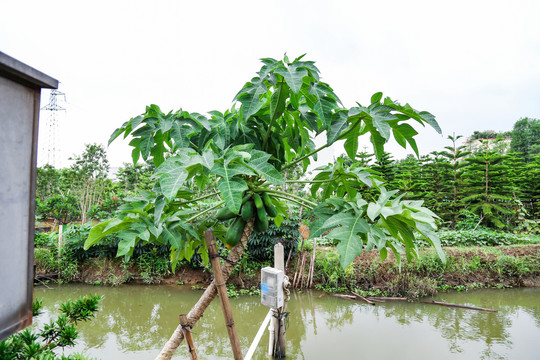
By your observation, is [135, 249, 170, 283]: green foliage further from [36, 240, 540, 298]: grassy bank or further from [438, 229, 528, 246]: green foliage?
[438, 229, 528, 246]: green foliage

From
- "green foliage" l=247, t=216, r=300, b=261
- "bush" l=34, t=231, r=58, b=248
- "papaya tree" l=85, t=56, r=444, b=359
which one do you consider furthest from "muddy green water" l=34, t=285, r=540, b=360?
"papaya tree" l=85, t=56, r=444, b=359

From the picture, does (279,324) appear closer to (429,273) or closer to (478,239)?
(429,273)

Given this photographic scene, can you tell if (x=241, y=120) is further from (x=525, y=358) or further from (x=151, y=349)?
(x=525, y=358)

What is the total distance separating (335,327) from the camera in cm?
404

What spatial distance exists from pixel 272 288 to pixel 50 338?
1391 millimetres

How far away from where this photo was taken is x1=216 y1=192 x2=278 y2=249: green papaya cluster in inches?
42.6

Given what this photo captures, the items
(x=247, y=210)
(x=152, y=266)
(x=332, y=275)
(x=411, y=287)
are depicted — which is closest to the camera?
(x=247, y=210)

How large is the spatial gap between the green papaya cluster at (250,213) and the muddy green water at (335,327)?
260cm

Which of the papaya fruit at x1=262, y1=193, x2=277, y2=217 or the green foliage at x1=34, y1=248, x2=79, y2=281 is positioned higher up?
the papaya fruit at x1=262, y1=193, x2=277, y2=217

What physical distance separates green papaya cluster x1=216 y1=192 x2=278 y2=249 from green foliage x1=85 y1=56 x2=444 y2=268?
35 millimetres

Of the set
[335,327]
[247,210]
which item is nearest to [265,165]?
[247,210]

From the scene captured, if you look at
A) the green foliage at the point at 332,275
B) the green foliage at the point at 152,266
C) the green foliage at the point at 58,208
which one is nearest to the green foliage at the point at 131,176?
the green foliage at the point at 58,208

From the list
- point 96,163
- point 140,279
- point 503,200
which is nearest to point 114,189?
point 96,163

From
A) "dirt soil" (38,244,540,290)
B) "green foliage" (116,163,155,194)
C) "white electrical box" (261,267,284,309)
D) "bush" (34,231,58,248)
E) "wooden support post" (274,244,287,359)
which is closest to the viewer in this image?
"white electrical box" (261,267,284,309)
